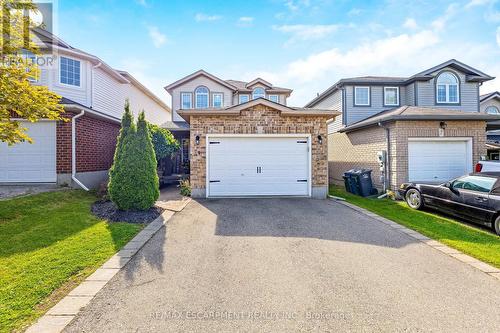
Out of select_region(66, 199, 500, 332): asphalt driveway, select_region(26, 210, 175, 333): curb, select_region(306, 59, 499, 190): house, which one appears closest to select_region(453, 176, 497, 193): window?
select_region(66, 199, 500, 332): asphalt driveway

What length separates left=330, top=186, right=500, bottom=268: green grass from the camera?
4742 millimetres

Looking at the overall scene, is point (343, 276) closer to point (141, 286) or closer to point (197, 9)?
point (141, 286)

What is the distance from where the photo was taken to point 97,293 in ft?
10.5

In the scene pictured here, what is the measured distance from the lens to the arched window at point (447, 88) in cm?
1479

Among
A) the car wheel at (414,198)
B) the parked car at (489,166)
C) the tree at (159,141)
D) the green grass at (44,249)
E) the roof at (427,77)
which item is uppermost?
the roof at (427,77)

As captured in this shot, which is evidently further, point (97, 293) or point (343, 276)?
point (343, 276)

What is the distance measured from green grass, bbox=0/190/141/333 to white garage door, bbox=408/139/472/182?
10237 mm

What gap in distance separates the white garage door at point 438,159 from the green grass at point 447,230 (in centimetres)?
220

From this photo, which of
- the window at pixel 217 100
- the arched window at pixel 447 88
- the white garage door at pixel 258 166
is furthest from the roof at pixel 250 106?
the arched window at pixel 447 88

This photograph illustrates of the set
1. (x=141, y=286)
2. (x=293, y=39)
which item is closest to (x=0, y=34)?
(x=141, y=286)

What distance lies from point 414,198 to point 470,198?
6.16 feet

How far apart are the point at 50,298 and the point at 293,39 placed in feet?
35.5

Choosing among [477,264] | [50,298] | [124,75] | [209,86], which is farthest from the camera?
[209,86]

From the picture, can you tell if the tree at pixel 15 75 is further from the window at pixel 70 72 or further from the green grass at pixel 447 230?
the green grass at pixel 447 230
